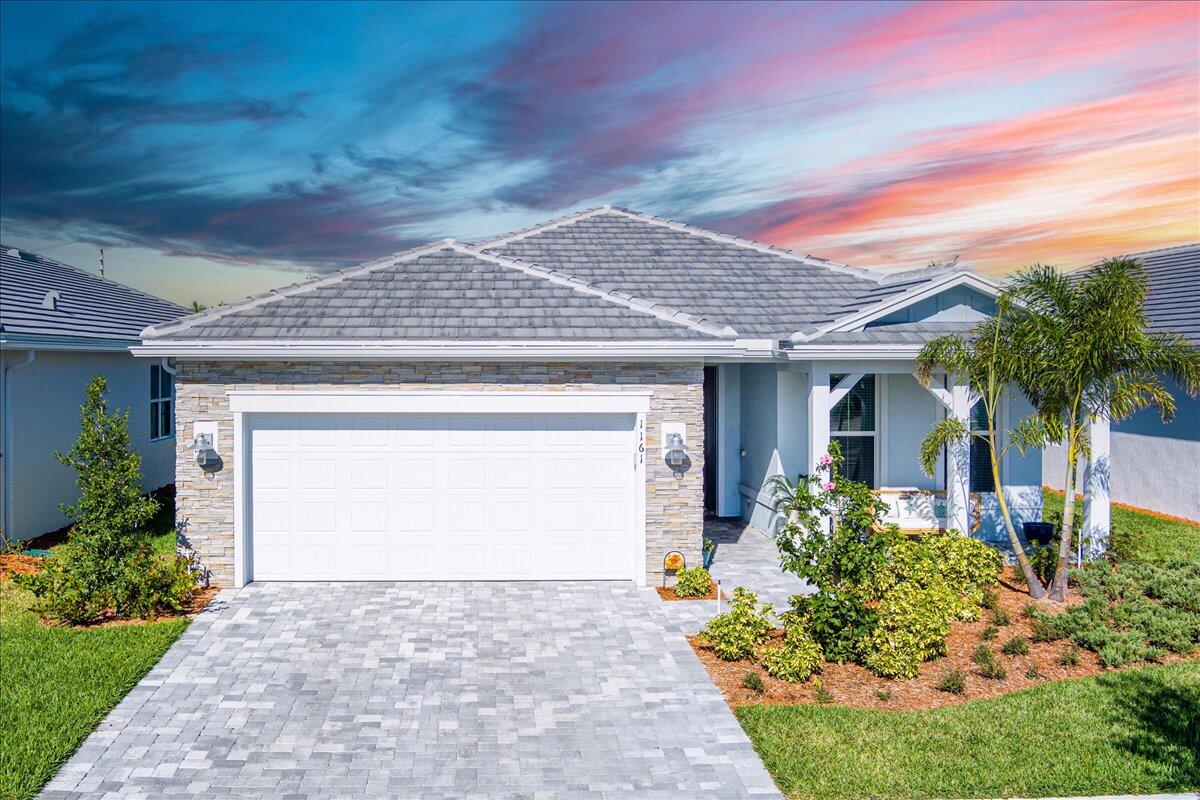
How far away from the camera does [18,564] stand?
11.3m

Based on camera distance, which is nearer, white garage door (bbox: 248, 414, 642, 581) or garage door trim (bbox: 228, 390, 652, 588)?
garage door trim (bbox: 228, 390, 652, 588)

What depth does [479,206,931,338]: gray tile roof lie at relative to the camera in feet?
45.8

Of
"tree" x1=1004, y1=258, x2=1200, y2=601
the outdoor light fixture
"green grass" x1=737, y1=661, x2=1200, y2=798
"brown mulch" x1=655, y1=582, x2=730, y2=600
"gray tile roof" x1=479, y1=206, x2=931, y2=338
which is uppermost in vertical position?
"gray tile roof" x1=479, y1=206, x2=931, y2=338

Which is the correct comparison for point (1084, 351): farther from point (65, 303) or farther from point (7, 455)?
point (65, 303)

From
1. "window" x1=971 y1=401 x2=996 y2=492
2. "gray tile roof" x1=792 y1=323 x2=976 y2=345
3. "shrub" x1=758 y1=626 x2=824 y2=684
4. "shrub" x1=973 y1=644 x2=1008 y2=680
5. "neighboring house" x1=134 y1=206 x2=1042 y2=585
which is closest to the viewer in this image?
"shrub" x1=758 y1=626 x2=824 y2=684

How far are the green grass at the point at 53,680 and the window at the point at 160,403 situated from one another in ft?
25.9

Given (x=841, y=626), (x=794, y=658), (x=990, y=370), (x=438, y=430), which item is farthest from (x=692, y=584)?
(x=990, y=370)

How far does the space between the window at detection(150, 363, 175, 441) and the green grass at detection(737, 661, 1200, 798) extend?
15684 millimetres

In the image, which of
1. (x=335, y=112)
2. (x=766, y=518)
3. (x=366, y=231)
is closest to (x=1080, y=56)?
(x=766, y=518)

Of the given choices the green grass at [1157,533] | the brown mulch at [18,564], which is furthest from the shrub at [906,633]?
the brown mulch at [18,564]

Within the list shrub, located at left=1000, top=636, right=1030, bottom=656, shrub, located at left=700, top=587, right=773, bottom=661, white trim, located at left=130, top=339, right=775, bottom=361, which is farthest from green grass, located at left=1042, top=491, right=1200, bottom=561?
white trim, located at left=130, top=339, right=775, bottom=361

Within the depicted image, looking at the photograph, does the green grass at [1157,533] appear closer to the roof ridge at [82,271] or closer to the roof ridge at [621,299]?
the roof ridge at [621,299]

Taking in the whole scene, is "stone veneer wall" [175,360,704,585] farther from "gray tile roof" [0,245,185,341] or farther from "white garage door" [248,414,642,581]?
"gray tile roof" [0,245,185,341]

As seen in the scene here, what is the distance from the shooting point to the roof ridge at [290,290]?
33.9 ft
